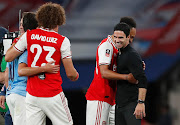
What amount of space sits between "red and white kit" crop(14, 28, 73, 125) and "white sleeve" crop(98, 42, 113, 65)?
0.39 m

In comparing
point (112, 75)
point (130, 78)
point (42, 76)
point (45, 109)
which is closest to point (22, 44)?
point (42, 76)

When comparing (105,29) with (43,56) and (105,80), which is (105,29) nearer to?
(105,80)

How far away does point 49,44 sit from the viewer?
263cm

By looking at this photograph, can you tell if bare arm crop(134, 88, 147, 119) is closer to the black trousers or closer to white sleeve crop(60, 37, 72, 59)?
the black trousers

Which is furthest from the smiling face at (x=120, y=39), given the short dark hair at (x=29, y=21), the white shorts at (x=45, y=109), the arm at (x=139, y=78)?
the short dark hair at (x=29, y=21)

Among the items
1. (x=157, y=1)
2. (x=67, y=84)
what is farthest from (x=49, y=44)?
(x=157, y=1)

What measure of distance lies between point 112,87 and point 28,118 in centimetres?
91

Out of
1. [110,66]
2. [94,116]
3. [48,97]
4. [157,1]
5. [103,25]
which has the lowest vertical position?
[94,116]

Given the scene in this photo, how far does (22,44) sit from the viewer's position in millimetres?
2732

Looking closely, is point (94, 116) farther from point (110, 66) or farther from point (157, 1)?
point (157, 1)

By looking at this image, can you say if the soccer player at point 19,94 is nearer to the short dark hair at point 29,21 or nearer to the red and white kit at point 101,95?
the short dark hair at point 29,21

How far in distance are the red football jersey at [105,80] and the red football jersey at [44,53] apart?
0.43 m

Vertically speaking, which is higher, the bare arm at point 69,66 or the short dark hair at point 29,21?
the short dark hair at point 29,21

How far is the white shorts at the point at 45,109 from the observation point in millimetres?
2684
